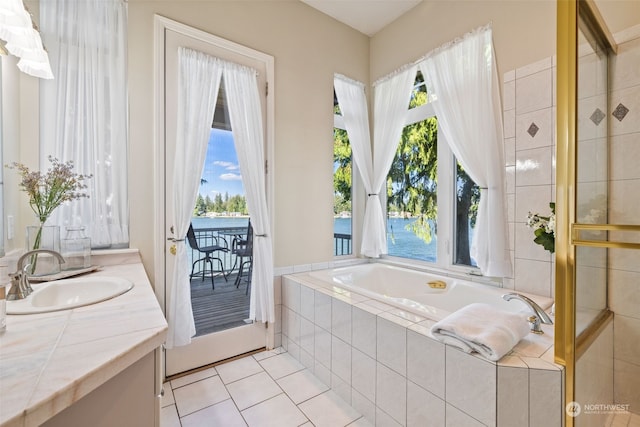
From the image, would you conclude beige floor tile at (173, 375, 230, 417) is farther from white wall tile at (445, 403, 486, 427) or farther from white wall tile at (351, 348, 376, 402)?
white wall tile at (445, 403, 486, 427)

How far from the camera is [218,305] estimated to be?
2.27m

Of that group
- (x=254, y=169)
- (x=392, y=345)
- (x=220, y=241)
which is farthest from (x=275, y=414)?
(x=254, y=169)

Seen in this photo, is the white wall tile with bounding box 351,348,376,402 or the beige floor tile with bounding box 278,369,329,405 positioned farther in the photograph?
the beige floor tile with bounding box 278,369,329,405

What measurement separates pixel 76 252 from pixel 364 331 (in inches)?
66.1

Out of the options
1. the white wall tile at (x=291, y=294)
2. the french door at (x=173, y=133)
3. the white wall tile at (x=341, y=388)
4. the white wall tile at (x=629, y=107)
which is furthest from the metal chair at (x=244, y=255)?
the white wall tile at (x=629, y=107)

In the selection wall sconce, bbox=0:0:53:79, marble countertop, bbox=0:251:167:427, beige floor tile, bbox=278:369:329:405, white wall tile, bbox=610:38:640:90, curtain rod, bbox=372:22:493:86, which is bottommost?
beige floor tile, bbox=278:369:329:405

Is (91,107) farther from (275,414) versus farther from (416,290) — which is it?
(416,290)

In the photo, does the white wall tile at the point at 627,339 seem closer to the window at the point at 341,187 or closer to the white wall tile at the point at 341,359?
the white wall tile at the point at 341,359

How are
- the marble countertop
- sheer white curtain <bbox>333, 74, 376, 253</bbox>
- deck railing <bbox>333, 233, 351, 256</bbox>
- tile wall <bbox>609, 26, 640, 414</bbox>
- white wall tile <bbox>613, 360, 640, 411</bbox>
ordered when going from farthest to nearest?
deck railing <bbox>333, 233, 351, 256</bbox> < sheer white curtain <bbox>333, 74, 376, 253</bbox> < white wall tile <bbox>613, 360, 640, 411</bbox> < tile wall <bbox>609, 26, 640, 414</bbox> < the marble countertop

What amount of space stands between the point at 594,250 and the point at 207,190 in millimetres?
2299

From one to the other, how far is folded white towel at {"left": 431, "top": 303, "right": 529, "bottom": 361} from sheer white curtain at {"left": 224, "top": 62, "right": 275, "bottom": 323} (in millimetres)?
1405

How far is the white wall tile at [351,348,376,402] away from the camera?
5.31ft

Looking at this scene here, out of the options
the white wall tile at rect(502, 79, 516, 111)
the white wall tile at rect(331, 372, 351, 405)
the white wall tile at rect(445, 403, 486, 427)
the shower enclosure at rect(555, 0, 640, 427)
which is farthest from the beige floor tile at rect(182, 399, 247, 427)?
the white wall tile at rect(502, 79, 516, 111)

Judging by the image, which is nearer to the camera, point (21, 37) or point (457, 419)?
point (21, 37)
